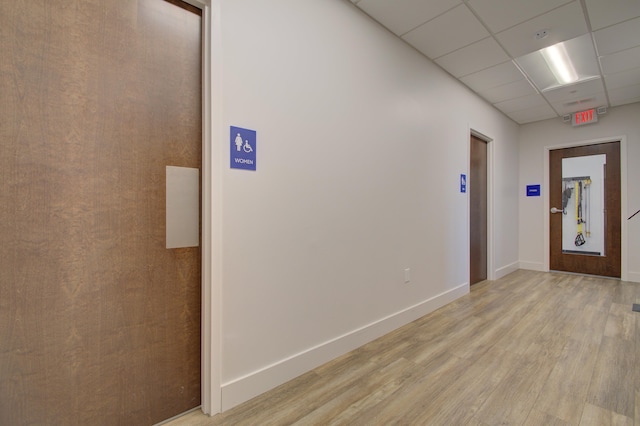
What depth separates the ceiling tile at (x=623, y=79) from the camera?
3.43 metres

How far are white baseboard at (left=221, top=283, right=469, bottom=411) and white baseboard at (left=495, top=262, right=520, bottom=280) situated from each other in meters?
2.49

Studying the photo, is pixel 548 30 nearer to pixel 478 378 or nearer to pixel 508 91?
pixel 508 91

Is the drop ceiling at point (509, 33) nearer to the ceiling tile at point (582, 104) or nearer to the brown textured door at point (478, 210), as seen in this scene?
the ceiling tile at point (582, 104)

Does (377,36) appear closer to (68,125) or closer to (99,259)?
(68,125)

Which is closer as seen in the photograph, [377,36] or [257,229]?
[257,229]

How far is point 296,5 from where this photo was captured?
1883mm

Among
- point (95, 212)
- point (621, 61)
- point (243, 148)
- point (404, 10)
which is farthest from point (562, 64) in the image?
point (95, 212)

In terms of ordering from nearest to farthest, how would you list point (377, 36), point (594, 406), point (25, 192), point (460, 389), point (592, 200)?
point (25, 192), point (594, 406), point (460, 389), point (377, 36), point (592, 200)

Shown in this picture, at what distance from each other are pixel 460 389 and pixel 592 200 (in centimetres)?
496

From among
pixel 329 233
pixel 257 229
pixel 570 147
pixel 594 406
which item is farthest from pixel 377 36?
pixel 570 147

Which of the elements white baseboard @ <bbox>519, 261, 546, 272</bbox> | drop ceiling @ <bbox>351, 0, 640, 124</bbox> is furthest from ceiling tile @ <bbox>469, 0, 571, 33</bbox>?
white baseboard @ <bbox>519, 261, 546, 272</bbox>

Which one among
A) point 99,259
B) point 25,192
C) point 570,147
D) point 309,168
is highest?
point 570,147

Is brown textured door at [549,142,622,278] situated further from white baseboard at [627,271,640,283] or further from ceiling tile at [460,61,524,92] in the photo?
ceiling tile at [460,61,524,92]

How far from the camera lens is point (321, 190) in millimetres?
2045
